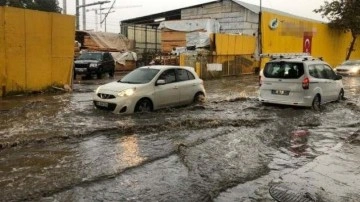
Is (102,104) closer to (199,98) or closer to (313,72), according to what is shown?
(199,98)

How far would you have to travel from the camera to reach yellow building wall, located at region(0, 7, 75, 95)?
15.9 metres

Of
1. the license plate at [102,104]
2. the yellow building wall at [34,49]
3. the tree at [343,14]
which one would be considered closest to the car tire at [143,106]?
the license plate at [102,104]

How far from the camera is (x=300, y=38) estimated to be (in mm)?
37875

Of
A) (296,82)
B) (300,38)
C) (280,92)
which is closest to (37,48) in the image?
(280,92)

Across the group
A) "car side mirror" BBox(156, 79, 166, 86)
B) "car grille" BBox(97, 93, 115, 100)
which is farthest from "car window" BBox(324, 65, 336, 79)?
"car grille" BBox(97, 93, 115, 100)

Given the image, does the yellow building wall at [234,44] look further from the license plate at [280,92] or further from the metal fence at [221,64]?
the license plate at [280,92]

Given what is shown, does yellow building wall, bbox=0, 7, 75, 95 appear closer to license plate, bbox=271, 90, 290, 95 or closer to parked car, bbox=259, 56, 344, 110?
parked car, bbox=259, 56, 344, 110

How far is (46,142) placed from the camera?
28.7ft

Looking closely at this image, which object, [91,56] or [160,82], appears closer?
[160,82]

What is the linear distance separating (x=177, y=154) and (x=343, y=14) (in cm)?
3789

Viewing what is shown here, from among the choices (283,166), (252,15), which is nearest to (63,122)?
(283,166)

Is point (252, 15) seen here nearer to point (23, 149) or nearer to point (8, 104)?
point (8, 104)

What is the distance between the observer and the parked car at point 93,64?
25281 mm

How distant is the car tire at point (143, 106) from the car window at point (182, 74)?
1.48 m
